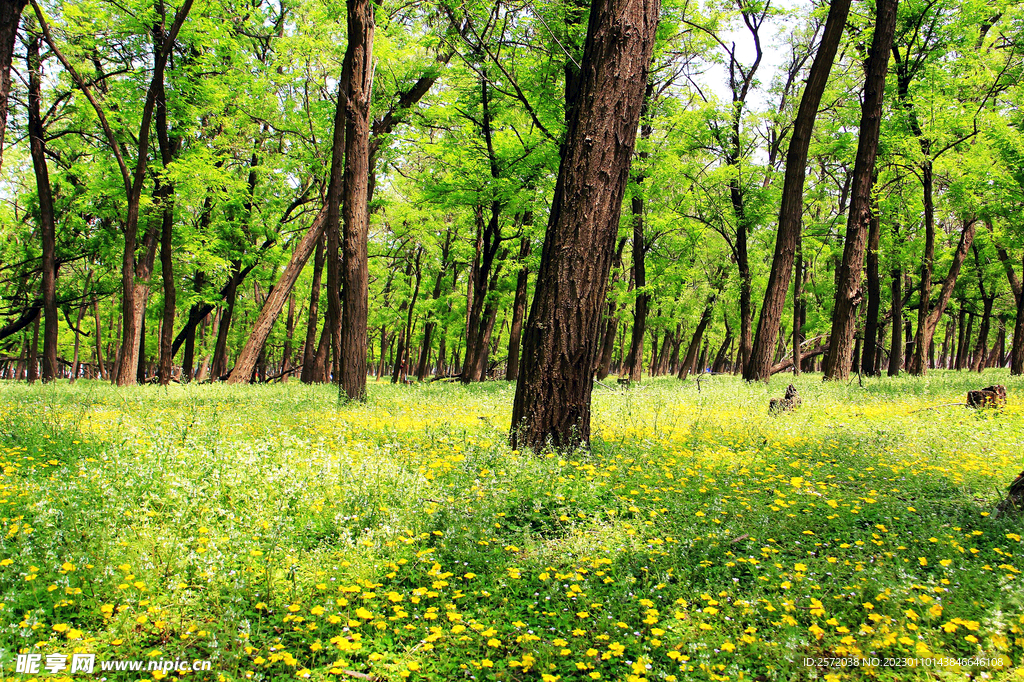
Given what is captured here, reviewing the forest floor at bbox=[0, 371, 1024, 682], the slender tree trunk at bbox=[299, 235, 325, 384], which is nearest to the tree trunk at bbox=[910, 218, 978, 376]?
the forest floor at bbox=[0, 371, 1024, 682]

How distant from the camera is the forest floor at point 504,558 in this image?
9.41ft

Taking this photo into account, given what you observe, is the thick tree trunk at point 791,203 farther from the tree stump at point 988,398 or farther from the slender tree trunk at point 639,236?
the tree stump at point 988,398

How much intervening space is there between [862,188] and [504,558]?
13.9 m

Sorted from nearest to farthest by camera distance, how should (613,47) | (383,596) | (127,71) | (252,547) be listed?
(383,596), (252,547), (613,47), (127,71)

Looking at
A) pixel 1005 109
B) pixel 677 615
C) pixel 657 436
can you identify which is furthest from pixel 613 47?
pixel 1005 109

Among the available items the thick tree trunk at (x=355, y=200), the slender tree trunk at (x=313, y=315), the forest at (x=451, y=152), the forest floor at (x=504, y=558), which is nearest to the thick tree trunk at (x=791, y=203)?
the forest at (x=451, y=152)

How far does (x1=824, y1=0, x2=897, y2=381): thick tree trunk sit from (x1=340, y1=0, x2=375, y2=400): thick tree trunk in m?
11.3

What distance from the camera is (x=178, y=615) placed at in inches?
120

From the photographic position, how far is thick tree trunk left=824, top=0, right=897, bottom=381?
514 inches

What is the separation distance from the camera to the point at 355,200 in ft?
35.3

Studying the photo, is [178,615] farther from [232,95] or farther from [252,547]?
[232,95]

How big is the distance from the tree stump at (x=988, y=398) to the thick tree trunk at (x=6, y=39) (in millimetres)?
13930

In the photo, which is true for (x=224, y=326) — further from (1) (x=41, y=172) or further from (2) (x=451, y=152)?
(2) (x=451, y=152)

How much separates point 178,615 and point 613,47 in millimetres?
6218
